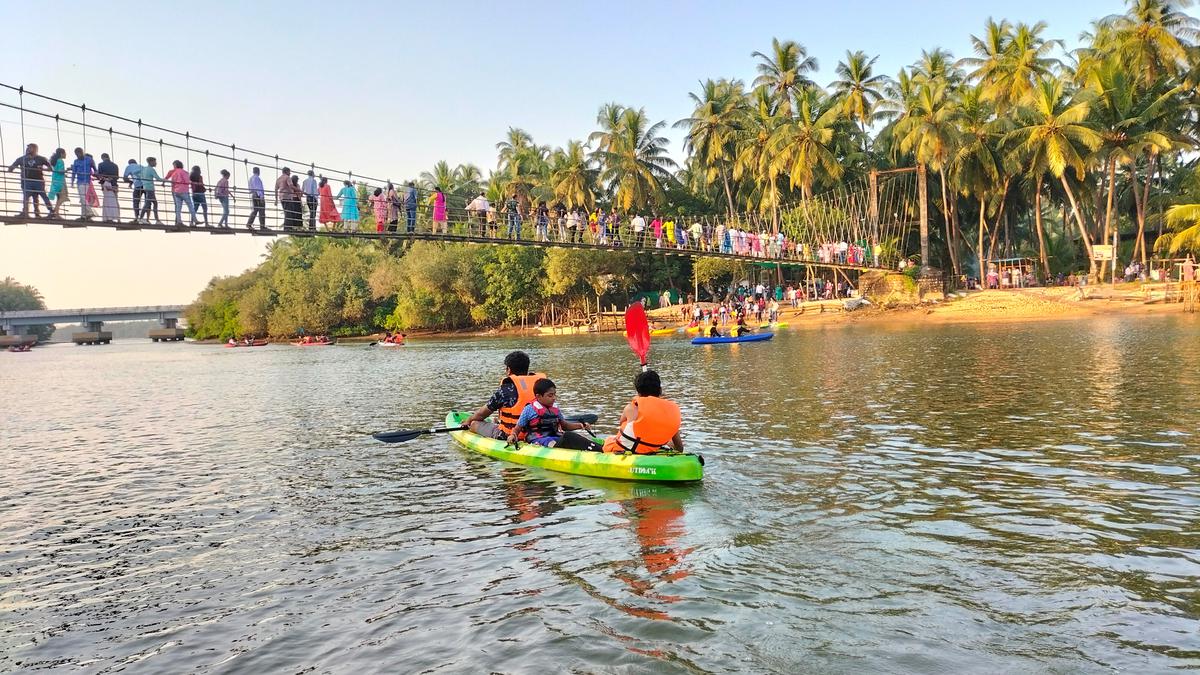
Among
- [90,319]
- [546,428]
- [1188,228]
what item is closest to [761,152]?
[1188,228]

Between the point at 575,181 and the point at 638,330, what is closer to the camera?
the point at 638,330

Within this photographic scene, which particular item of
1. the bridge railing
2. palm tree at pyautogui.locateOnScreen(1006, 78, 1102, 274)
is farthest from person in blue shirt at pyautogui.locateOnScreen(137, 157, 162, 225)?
palm tree at pyautogui.locateOnScreen(1006, 78, 1102, 274)

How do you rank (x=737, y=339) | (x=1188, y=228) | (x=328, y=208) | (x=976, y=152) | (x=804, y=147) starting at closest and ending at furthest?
(x=328, y=208) → (x=737, y=339) → (x=1188, y=228) → (x=976, y=152) → (x=804, y=147)

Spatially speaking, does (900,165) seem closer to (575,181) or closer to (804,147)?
(804,147)

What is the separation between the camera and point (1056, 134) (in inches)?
1668

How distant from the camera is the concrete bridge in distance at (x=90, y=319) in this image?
385 feet

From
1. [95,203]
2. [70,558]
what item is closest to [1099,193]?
[95,203]

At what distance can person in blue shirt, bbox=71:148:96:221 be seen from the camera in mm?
18250

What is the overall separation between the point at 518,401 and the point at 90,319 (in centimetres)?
14746

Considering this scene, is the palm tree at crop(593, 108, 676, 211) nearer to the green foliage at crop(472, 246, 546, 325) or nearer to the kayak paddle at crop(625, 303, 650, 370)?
the green foliage at crop(472, 246, 546, 325)

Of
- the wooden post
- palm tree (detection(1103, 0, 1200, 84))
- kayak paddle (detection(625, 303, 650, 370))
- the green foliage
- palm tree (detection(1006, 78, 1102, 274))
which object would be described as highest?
palm tree (detection(1103, 0, 1200, 84))

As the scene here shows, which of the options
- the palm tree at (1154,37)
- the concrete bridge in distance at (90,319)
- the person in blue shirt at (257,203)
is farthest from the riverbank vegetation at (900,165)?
the concrete bridge in distance at (90,319)

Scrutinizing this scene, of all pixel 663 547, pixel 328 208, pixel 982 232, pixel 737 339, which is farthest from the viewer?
pixel 982 232

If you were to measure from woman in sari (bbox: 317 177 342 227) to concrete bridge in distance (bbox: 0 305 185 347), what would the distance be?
102 m
